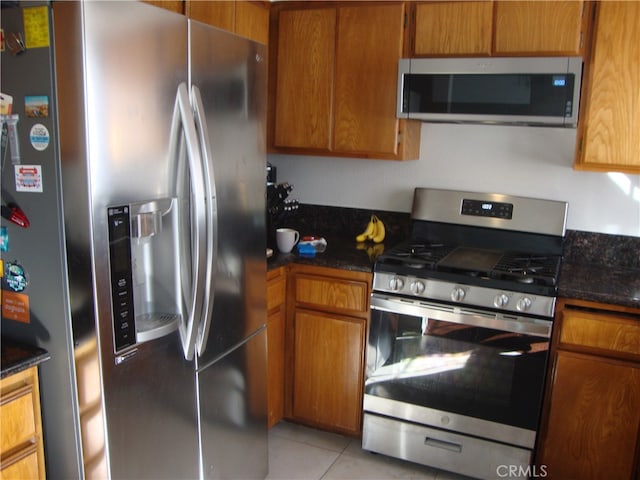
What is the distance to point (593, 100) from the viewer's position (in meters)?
2.38

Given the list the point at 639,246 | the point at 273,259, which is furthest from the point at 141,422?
the point at 639,246

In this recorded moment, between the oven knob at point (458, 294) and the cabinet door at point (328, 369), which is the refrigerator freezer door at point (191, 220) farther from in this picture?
the oven knob at point (458, 294)

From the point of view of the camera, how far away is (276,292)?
266 centimetres

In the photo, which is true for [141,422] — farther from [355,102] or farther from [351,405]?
[355,102]

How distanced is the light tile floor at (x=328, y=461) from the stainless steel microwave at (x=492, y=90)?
5.25ft

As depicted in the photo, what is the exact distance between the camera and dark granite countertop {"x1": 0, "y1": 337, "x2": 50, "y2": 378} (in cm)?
149

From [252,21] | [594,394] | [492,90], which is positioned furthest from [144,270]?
[594,394]

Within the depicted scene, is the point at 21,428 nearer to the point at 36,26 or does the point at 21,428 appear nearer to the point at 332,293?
the point at 36,26

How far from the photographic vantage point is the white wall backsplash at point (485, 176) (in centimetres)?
272

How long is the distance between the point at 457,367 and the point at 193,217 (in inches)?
53.8

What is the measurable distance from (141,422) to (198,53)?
44.3 inches

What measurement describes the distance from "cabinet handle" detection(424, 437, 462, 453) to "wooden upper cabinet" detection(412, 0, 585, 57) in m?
1.72

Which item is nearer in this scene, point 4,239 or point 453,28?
point 4,239

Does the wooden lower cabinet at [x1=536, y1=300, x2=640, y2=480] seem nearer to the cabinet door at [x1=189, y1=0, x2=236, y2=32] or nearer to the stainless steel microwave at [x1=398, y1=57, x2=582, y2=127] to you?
the stainless steel microwave at [x1=398, y1=57, x2=582, y2=127]
